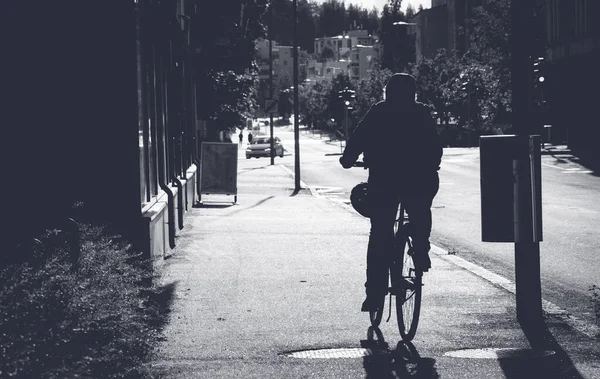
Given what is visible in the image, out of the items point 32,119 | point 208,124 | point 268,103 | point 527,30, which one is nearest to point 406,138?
point 527,30

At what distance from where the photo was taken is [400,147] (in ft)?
23.3

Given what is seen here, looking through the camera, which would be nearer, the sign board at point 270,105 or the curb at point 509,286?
the curb at point 509,286

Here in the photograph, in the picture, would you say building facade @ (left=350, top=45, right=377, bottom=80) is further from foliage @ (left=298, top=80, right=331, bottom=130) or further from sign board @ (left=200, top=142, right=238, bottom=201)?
sign board @ (left=200, top=142, right=238, bottom=201)

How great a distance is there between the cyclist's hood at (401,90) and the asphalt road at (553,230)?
2082mm

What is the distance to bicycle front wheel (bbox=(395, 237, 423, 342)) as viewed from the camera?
692 cm

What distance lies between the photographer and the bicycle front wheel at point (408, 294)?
6918 millimetres

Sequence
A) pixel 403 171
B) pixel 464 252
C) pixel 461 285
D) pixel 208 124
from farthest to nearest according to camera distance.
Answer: pixel 208 124, pixel 464 252, pixel 461 285, pixel 403 171

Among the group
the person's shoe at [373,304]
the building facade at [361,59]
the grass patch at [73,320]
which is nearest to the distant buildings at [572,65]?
the person's shoe at [373,304]

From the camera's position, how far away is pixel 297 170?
29.9 meters

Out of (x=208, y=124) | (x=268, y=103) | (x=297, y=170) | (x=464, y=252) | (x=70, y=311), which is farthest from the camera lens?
(x=208, y=124)

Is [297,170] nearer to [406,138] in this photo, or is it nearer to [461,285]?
[461,285]

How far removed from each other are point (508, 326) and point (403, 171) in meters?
1.37

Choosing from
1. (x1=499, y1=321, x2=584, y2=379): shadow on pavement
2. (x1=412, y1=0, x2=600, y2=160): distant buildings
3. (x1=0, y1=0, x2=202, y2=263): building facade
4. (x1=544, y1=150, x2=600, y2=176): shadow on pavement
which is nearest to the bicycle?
(x1=499, y1=321, x2=584, y2=379): shadow on pavement

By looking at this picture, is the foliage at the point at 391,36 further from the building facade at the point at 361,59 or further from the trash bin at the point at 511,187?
the trash bin at the point at 511,187
